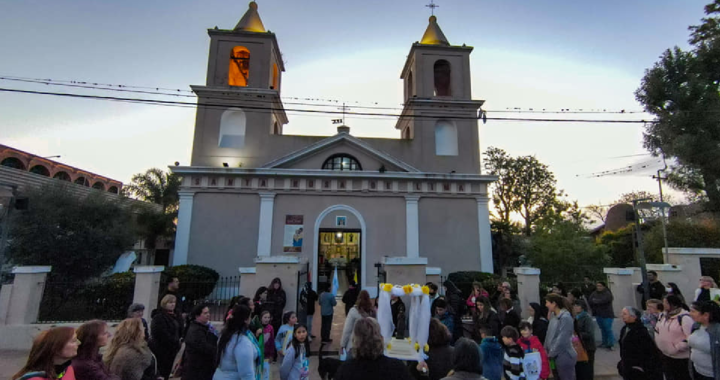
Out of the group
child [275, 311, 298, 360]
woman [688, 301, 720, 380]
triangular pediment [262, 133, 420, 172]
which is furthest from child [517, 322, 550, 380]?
triangular pediment [262, 133, 420, 172]

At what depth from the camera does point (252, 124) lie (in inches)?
736

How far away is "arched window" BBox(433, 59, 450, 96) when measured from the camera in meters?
21.5

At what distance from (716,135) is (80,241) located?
1204 inches

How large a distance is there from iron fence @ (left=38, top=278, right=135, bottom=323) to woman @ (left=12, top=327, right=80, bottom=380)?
8159 mm

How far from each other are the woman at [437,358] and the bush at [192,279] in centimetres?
981

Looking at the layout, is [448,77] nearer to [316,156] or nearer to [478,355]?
[316,156]

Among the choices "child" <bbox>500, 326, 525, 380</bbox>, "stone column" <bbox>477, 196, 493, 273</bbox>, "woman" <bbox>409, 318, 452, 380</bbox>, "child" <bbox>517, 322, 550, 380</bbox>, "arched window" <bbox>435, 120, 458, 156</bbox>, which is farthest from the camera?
"arched window" <bbox>435, 120, 458, 156</bbox>

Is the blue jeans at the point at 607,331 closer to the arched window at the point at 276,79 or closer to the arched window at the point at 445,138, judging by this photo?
the arched window at the point at 445,138

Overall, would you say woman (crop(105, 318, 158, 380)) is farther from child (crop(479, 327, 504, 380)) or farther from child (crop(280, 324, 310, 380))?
child (crop(479, 327, 504, 380))

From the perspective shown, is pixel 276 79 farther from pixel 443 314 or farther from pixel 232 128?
pixel 443 314

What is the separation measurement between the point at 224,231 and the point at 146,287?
7.47 meters

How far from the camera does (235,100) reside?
742 inches

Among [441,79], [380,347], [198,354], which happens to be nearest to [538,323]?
[380,347]

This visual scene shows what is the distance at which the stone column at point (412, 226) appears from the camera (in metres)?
16.8
